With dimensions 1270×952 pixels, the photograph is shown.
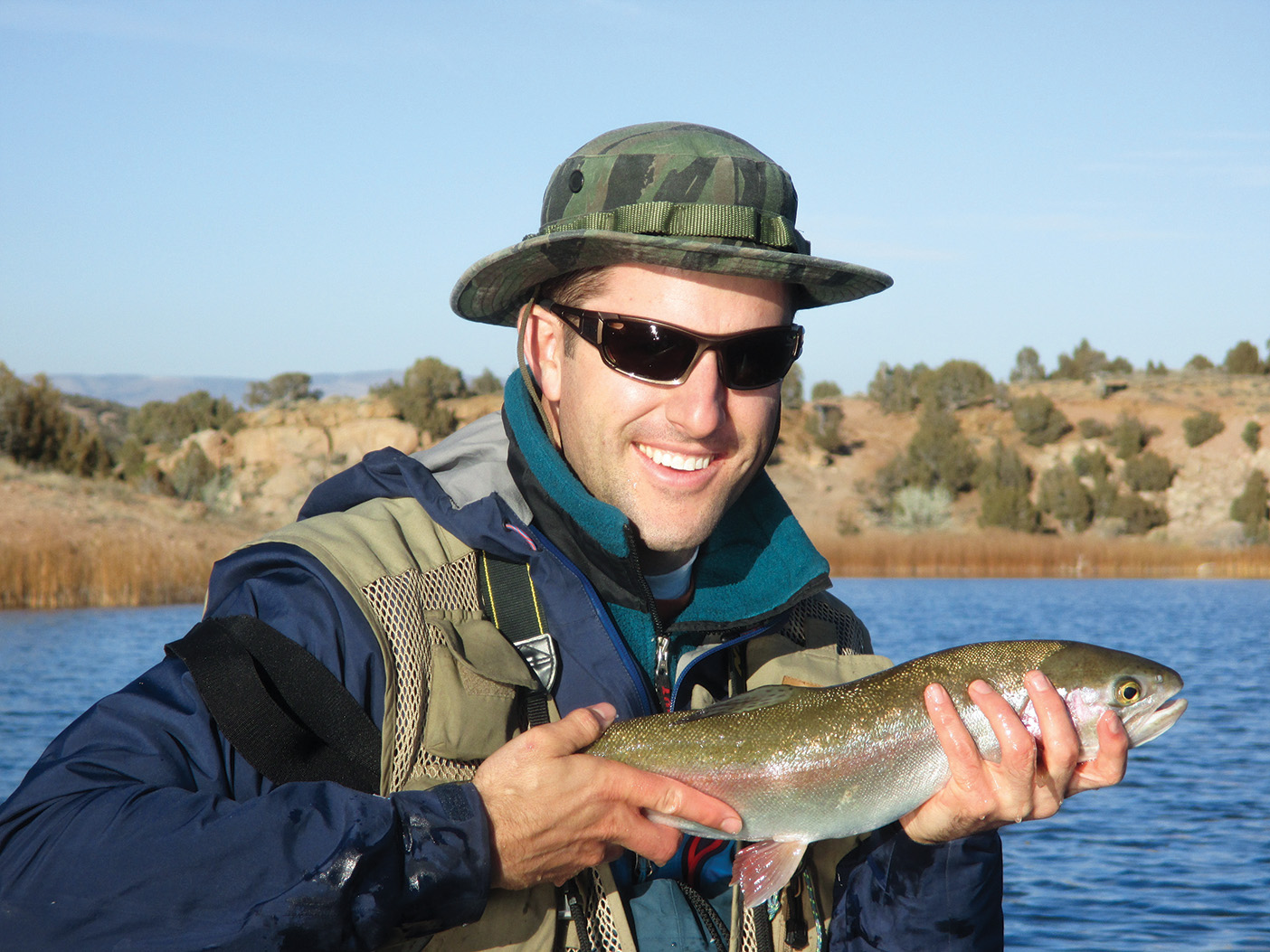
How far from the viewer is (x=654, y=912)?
255cm

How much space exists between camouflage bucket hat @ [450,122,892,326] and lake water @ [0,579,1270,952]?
23.3 ft

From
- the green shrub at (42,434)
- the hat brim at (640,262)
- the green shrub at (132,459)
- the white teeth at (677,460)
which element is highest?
the hat brim at (640,262)

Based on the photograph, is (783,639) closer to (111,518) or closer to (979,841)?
(979,841)

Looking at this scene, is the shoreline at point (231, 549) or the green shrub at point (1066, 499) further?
the green shrub at point (1066, 499)

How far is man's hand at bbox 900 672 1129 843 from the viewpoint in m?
2.46

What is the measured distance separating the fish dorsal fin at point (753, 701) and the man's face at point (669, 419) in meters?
0.38

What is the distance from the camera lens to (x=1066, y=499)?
2052 inches

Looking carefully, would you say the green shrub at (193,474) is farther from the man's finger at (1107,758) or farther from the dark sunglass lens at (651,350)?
the man's finger at (1107,758)

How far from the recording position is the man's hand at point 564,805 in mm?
2051

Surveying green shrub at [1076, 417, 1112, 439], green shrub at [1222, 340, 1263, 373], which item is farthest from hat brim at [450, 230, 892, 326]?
green shrub at [1222, 340, 1263, 373]

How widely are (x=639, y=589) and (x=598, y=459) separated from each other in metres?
0.32

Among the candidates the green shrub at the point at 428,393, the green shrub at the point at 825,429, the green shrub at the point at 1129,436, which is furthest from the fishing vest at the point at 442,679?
the green shrub at the point at 825,429

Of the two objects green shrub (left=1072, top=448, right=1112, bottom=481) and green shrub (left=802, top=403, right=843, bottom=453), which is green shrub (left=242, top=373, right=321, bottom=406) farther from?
green shrub (left=1072, top=448, right=1112, bottom=481)

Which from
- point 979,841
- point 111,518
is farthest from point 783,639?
point 111,518
